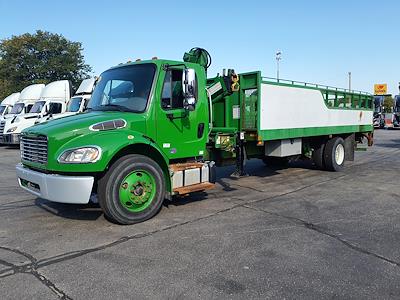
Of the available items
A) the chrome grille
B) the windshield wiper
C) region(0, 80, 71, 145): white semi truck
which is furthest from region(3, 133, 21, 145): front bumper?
the windshield wiper

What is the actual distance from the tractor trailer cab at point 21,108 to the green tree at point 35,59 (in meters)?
29.5

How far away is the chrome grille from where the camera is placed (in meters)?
5.36

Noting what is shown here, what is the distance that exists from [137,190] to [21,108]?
17866mm

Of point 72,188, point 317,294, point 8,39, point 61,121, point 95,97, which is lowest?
point 317,294

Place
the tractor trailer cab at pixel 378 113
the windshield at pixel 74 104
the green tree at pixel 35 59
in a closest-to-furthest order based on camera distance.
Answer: the windshield at pixel 74 104
the tractor trailer cab at pixel 378 113
the green tree at pixel 35 59

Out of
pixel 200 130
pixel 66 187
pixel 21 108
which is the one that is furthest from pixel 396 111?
pixel 66 187

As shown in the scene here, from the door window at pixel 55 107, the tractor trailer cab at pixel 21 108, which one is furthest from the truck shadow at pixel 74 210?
the tractor trailer cab at pixel 21 108

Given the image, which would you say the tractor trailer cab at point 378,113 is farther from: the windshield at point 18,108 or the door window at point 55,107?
the windshield at point 18,108

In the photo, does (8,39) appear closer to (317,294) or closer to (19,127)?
(19,127)

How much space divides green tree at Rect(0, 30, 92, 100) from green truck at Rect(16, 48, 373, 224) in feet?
151

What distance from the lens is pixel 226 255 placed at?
14.5ft

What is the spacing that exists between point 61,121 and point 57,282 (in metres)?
2.79

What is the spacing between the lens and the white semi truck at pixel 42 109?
1858 cm


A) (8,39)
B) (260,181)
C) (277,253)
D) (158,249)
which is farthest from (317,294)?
(8,39)
